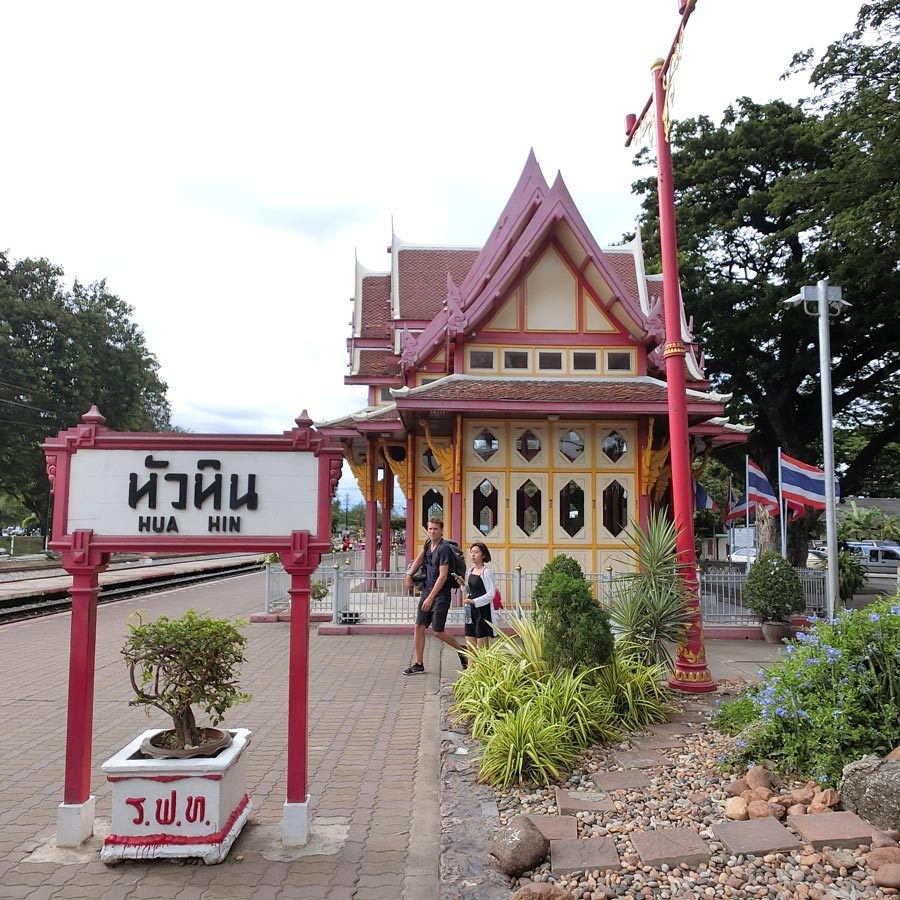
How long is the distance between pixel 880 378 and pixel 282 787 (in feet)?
80.5

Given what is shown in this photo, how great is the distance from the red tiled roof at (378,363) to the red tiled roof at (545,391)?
Answer: 5.99m

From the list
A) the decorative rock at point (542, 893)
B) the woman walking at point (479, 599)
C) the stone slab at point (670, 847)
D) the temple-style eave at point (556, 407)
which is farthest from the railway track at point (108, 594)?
the stone slab at point (670, 847)

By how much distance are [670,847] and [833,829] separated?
2.81 feet

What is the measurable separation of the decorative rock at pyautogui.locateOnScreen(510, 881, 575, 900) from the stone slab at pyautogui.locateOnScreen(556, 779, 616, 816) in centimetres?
113

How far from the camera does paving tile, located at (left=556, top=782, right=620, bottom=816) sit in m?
4.54

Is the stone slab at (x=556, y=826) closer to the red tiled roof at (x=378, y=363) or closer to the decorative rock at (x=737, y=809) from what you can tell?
the decorative rock at (x=737, y=809)

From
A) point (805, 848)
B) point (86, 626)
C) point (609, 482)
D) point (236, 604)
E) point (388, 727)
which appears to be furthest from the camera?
point (236, 604)

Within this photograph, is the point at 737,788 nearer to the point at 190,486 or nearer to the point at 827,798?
the point at 827,798

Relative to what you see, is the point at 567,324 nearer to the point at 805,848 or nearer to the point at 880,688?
the point at 880,688

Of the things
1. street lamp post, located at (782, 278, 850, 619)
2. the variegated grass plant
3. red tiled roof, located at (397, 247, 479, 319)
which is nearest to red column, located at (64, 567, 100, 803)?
the variegated grass plant

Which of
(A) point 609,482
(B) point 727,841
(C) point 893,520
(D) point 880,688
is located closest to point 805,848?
(B) point 727,841

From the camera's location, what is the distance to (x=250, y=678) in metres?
9.05

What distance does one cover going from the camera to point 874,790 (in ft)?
12.8

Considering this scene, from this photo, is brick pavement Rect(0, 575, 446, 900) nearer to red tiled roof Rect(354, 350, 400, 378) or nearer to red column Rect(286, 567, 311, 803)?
red column Rect(286, 567, 311, 803)
